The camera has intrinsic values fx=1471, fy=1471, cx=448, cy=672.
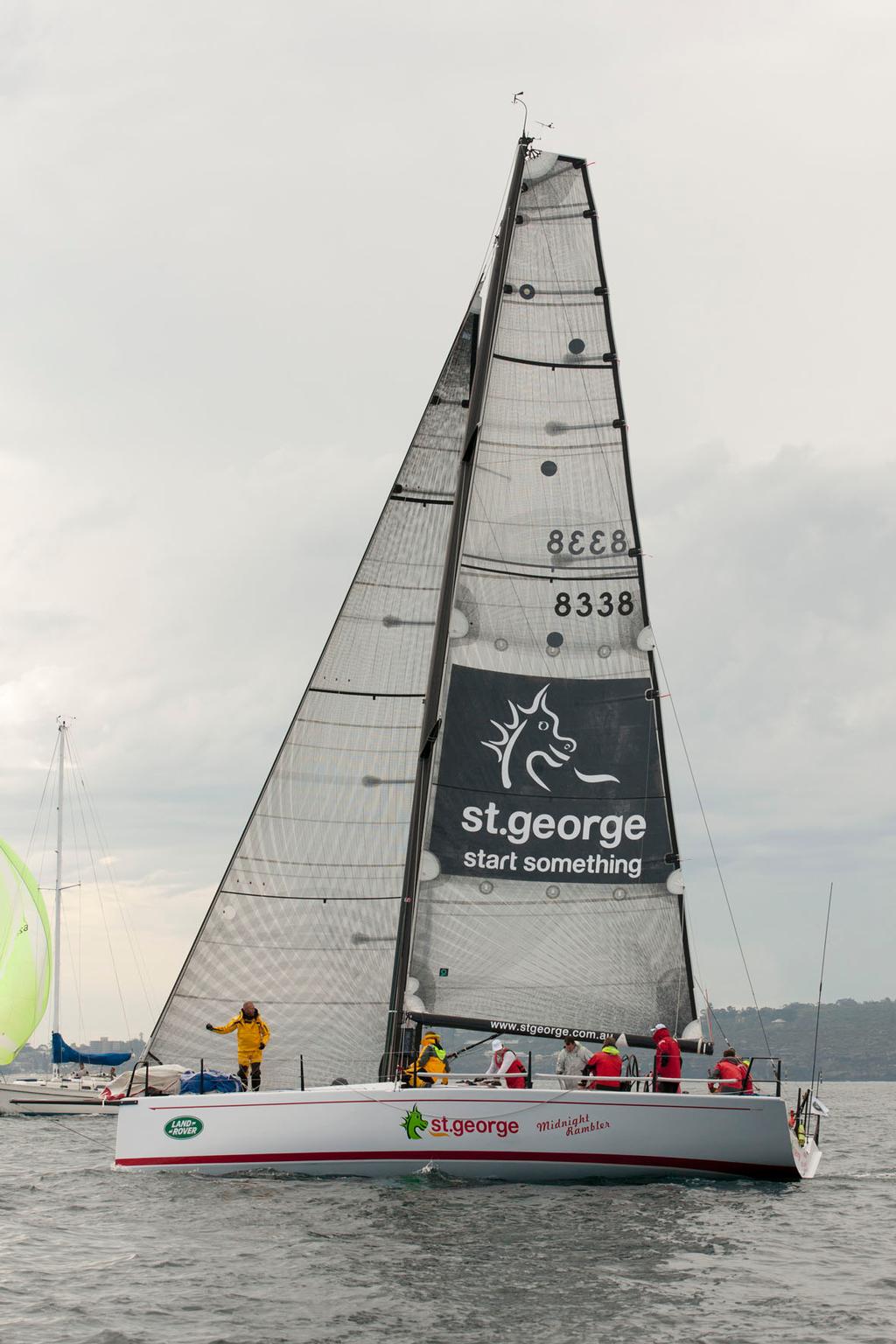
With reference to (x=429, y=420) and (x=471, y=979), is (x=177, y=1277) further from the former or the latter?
(x=429, y=420)

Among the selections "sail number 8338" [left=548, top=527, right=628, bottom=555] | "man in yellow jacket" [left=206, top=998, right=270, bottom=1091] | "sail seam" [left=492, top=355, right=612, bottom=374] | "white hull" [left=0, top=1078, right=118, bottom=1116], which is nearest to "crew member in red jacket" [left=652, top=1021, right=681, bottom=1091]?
"man in yellow jacket" [left=206, top=998, right=270, bottom=1091]

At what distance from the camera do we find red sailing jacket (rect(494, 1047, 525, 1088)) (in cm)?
1615

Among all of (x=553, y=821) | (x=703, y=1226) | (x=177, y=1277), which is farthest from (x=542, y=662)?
(x=177, y=1277)

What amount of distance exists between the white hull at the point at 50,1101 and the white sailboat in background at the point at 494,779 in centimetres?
2426

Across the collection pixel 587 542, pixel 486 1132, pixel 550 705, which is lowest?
pixel 486 1132

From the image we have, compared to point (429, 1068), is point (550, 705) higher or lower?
higher

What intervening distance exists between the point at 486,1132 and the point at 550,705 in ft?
18.2

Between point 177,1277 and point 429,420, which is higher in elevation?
point 429,420

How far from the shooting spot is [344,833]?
63.2 feet

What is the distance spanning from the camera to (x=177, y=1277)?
39.8ft

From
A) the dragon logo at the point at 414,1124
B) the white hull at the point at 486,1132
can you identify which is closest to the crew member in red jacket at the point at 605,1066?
the white hull at the point at 486,1132

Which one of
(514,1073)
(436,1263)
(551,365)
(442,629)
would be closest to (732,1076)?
(514,1073)

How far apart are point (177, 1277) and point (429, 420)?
12.4 m

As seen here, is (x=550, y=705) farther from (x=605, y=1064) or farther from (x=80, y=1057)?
(x=80, y=1057)
